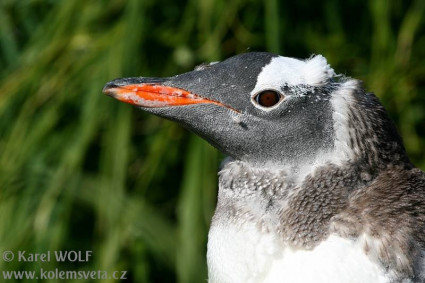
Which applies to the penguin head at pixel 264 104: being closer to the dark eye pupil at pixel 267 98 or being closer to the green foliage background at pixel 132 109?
the dark eye pupil at pixel 267 98

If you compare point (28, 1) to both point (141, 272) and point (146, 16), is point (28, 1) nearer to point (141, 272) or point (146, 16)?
point (146, 16)

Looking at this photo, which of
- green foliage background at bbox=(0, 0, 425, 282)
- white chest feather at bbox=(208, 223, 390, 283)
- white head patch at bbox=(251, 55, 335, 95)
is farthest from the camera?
green foliage background at bbox=(0, 0, 425, 282)

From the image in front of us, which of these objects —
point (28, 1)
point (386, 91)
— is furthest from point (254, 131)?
point (28, 1)

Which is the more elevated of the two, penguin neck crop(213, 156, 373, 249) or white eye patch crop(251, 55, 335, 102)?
white eye patch crop(251, 55, 335, 102)

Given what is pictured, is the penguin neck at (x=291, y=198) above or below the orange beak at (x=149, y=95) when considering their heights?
below

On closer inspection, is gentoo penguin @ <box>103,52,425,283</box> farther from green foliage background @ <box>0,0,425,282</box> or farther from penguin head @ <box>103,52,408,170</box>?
green foliage background @ <box>0,0,425,282</box>

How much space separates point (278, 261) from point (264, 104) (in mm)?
272

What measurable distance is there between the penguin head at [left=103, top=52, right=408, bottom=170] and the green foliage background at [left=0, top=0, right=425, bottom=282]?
78cm

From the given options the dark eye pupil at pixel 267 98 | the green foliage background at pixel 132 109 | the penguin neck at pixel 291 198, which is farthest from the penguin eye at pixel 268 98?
the green foliage background at pixel 132 109

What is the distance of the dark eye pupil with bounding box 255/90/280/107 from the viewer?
1439 millimetres

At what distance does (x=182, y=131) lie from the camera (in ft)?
7.91

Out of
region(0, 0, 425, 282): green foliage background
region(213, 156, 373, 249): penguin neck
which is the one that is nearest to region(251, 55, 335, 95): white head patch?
region(213, 156, 373, 249): penguin neck

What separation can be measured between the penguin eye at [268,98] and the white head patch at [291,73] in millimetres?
10

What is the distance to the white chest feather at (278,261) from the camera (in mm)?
1301
